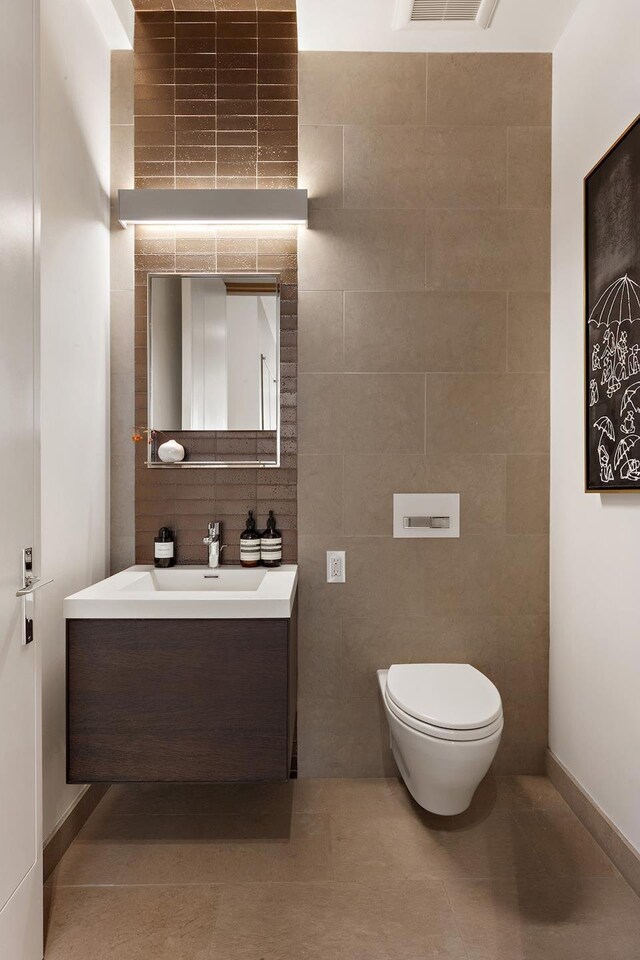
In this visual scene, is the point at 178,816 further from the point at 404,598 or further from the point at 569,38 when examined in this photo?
the point at 569,38

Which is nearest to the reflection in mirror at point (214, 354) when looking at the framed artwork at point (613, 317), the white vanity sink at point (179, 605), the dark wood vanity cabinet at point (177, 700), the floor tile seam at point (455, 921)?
the white vanity sink at point (179, 605)

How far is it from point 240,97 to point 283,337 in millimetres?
922

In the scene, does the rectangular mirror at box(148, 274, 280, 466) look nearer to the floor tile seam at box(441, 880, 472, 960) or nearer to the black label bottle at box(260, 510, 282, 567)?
the black label bottle at box(260, 510, 282, 567)

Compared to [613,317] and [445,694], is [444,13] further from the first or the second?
[445,694]

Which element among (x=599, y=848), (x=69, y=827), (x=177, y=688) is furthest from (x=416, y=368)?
(x=69, y=827)

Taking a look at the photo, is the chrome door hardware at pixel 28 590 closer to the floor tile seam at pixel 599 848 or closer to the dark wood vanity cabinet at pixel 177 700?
the dark wood vanity cabinet at pixel 177 700

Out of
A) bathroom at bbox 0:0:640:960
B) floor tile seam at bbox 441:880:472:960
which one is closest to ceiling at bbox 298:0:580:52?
bathroom at bbox 0:0:640:960

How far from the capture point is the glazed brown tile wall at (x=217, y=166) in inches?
89.9

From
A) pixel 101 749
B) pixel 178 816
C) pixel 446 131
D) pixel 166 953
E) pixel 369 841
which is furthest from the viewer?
pixel 446 131

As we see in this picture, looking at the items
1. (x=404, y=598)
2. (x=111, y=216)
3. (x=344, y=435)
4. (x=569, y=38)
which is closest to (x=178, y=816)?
(x=404, y=598)

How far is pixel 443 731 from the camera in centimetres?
173

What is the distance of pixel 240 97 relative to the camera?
7.53 ft

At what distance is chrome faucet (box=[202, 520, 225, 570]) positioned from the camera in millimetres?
2223

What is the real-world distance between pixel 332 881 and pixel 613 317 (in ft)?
5.94
